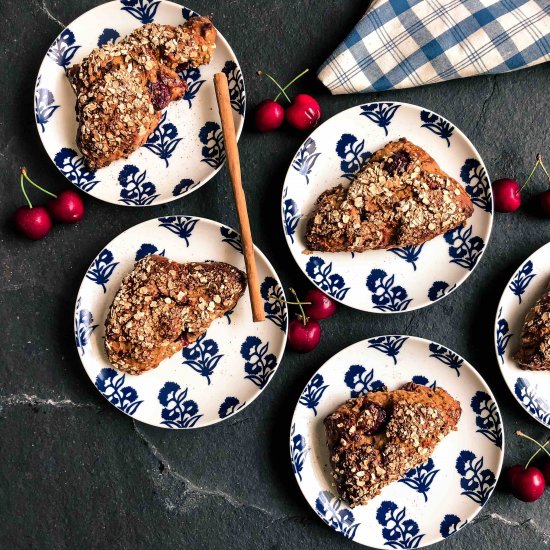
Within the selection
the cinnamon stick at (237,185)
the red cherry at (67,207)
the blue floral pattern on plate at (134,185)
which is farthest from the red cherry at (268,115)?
the red cherry at (67,207)

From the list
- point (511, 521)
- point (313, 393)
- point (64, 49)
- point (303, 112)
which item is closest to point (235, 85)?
point (303, 112)

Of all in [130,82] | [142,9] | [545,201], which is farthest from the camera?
[545,201]

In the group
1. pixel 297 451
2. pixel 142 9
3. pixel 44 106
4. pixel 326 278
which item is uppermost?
pixel 142 9

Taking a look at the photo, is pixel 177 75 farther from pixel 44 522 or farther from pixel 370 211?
pixel 44 522

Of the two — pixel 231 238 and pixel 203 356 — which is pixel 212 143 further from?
pixel 203 356

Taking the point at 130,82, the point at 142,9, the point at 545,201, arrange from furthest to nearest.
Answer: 1. the point at 545,201
2. the point at 142,9
3. the point at 130,82

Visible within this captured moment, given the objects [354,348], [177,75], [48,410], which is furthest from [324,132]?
[48,410]

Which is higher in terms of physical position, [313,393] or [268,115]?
[268,115]

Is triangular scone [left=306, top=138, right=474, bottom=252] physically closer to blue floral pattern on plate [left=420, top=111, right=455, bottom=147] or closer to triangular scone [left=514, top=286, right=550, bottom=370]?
blue floral pattern on plate [left=420, top=111, right=455, bottom=147]

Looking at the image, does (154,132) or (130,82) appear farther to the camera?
(154,132)
